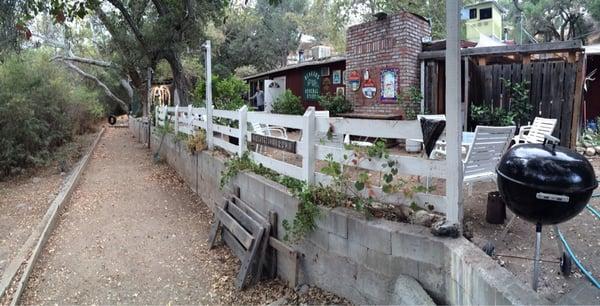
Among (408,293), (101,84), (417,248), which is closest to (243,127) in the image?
(417,248)

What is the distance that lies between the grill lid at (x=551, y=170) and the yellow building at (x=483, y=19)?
18136mm

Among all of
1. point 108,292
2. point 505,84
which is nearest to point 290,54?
point 505,84

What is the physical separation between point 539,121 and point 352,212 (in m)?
4.68

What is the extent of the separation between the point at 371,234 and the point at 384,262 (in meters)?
0.21

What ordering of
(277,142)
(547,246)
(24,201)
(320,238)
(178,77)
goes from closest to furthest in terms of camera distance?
1. (547,246)
2. (320,238)
3. (277,142)
4. (24,201)
5. (178,77)

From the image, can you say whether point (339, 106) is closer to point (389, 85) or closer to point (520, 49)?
point (389, 85)

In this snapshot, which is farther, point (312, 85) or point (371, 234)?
point (312, 85)

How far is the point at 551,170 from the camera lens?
2137 millimetres

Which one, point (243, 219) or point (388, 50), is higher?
point (388, 50)

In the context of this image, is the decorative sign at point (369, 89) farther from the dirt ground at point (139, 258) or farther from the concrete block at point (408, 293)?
the concrete block at point (408, 293)

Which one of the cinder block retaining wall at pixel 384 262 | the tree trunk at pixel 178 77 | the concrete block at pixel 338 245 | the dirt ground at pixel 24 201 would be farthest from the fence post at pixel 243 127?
the tree trunk at pixel 178 77

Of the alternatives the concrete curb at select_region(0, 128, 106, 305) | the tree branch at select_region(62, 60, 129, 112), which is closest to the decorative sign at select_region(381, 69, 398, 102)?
the concrete curb at select_region(0, 128, 106, 305)

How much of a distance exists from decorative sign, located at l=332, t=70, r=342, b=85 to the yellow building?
30.6ft

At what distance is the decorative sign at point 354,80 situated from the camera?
9.20 meters
